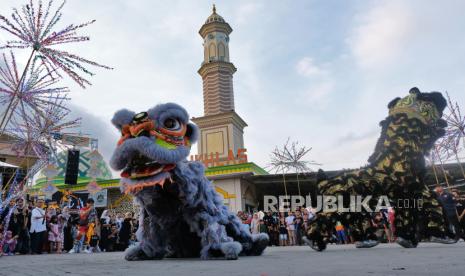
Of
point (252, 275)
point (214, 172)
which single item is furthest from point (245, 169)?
point (252, 275)

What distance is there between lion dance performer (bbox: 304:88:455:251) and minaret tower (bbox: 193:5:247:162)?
14.8m

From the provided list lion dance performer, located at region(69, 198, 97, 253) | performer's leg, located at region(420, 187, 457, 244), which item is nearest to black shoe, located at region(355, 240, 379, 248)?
performer's leg, located at region(420, 187, 457, 244)

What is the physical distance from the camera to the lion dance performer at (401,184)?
5.01 metres

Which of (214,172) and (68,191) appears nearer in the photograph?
(214,172)

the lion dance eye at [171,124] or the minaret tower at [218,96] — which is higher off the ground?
the minaret tower at [218,96]

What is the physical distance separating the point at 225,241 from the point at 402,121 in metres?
3.16

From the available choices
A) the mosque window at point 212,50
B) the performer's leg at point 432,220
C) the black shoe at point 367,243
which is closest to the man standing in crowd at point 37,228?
the black shoe at point 367,243

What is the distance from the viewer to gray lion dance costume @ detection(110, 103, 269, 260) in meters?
3.63

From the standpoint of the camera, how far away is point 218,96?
71.1 ft

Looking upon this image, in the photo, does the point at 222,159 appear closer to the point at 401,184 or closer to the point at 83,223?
the point at 83,223

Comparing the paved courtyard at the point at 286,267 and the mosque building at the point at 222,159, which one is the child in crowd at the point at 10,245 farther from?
the mosque building at the point at 222,159

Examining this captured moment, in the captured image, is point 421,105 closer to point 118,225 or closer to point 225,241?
point 225,241

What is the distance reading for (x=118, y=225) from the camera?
12.5m

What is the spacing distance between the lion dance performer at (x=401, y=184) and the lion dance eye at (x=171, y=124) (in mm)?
2381
